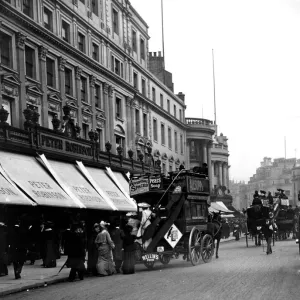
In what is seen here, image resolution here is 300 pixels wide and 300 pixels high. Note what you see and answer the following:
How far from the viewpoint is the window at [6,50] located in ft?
83.2

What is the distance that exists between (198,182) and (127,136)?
2024cm

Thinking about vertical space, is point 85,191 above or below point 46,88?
below

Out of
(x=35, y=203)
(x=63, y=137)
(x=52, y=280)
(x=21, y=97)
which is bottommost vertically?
(x=52, y=280)

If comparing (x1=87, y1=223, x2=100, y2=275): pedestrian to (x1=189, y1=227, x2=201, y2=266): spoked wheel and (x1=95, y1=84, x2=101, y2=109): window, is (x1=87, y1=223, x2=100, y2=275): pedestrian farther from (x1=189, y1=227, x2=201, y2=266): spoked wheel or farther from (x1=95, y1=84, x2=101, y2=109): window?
(x1=95, y1=84, x2=101, y2=109): window

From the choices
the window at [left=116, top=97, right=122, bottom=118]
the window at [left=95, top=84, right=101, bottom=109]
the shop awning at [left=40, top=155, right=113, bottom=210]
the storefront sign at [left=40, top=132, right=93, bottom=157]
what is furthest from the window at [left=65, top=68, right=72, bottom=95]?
the window at [left=116, top=97, right=122, bottom=118]

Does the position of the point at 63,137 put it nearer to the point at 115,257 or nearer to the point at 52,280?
the point at 115,257

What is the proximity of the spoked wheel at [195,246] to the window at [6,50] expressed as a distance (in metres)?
11.4

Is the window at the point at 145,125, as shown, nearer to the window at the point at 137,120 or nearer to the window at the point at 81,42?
the window at the point at 137,120

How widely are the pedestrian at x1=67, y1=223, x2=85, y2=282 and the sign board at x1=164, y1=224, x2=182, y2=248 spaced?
10.4 feet

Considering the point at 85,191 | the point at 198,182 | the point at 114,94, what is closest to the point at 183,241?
the point at 198,182

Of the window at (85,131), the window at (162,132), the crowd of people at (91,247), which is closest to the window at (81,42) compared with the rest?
the window at (85,131)

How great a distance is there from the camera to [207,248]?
20.0 metres

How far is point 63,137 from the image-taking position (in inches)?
1091

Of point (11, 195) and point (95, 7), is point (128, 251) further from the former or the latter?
point (95, 7)
